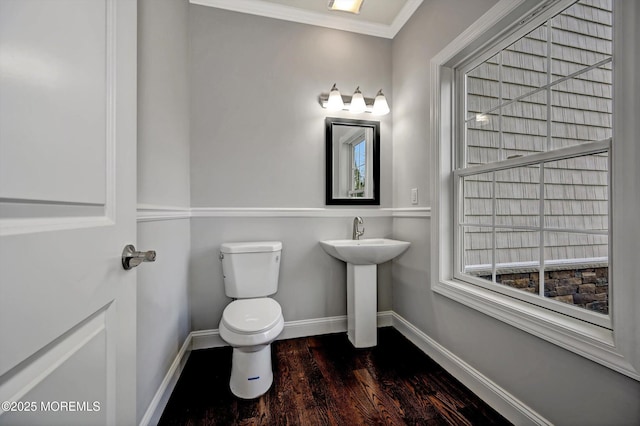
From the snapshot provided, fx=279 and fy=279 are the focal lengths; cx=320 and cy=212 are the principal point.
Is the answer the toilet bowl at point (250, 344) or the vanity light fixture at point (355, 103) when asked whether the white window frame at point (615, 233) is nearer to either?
the vanity light fixture at point (355, 103)

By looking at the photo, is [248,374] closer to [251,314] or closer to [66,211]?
[251,314]

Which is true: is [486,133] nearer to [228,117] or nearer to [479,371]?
[479,371]

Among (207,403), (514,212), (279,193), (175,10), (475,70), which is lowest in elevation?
(207,403)

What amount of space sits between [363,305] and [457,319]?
604mm

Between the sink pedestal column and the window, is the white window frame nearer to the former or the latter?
the window

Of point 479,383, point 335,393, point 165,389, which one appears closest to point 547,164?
point 479,383

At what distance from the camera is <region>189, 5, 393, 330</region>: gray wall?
197cm

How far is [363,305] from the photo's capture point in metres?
1.97

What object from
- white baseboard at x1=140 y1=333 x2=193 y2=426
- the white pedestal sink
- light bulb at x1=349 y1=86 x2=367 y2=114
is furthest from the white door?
light bulb at x1=349 y1=86 x2=367 y2=114

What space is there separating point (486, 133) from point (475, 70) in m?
0.41

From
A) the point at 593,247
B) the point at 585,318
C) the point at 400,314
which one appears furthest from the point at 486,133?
Result: the point at 400,314

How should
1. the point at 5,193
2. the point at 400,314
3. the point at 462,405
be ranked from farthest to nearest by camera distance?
1. the point at 400,314
2. the point at 462,405
3. the point at 5,193

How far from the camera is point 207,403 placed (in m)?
1.42

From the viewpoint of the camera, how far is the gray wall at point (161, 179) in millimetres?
1160
